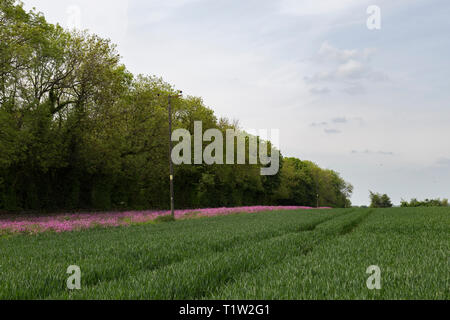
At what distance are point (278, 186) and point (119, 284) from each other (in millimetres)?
72445

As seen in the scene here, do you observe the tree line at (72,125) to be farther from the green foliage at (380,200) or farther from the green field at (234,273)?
the green foliage at (380,200)

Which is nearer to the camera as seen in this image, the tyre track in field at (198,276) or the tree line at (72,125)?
the tyre track in field at (198,276)

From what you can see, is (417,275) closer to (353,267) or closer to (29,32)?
(353,267)

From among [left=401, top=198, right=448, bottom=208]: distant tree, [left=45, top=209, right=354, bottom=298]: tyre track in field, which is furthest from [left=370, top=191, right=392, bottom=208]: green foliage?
[left=45, top=209, right=354, bottom=298]: tyre track in field

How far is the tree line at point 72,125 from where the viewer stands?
25305 mm

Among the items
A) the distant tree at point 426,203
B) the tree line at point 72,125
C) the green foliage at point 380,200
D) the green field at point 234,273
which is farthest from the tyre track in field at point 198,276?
the green foliage at point 380,200

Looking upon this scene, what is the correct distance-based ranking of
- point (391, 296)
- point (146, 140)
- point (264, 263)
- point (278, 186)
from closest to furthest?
point (391, 296), point (264, 263), point (146, 140), point (278, 186)

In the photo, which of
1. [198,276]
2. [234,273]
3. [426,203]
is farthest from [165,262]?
[426,203]

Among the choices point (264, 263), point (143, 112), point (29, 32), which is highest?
point (29, 32)

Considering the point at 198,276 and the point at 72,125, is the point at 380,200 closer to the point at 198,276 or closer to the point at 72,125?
the point at 72,125

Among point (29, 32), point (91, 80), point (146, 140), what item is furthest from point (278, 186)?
point (29, 32)

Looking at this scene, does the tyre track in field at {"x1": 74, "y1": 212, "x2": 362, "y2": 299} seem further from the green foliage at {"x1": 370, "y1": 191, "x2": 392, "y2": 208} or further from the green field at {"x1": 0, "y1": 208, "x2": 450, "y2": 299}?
the green foliage at {"x1": 370, "y1": 191, "x2": 392, "y2": 208}

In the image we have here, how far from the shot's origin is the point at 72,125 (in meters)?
30.2
